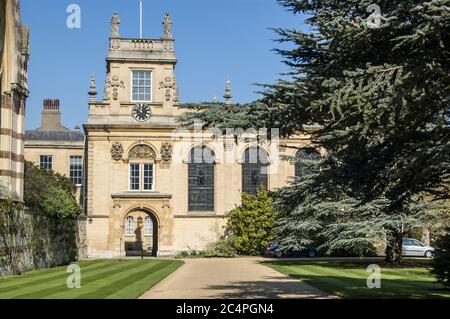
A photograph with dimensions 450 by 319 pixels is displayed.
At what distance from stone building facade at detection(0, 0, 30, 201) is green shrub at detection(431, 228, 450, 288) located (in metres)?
15.0

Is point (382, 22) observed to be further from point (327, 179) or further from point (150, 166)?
point (150, 166)

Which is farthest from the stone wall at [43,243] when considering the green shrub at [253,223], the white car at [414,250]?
the white car at [414,250]

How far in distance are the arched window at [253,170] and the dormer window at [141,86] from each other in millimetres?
8130

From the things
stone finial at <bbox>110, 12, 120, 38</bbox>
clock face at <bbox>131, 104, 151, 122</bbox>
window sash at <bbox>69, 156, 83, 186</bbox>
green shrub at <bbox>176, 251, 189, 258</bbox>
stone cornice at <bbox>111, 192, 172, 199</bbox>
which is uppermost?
stone finial at <bbox>110, 12, 120, 38</bbox>

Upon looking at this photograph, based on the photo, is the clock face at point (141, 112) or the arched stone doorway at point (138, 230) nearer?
the clock face at point (141, 112)

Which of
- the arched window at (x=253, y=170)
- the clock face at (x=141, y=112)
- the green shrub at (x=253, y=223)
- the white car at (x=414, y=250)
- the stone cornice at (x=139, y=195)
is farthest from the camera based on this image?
the arched window at (x=253, y=170)

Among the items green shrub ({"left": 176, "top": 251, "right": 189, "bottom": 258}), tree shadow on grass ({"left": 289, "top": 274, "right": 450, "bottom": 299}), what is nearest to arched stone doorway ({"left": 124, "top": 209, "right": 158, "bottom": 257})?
green shrub ({"left": 176, "top": 251, "right": 189, "bottom": 258})

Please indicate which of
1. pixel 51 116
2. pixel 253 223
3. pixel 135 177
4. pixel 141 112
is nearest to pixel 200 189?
pixel 135 177

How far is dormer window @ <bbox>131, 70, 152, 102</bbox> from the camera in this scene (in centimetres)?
5059

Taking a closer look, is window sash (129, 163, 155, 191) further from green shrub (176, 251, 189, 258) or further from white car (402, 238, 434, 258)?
white car (402, 238, 434, 258)

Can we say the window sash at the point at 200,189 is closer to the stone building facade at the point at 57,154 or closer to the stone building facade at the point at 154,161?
the stone building facade at the point at 154,161

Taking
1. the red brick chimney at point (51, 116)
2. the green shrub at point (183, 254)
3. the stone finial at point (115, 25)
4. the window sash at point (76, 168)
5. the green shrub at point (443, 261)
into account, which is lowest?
the green shrub at point (183, 254)

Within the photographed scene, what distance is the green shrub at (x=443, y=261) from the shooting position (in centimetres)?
1540
